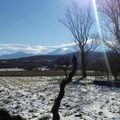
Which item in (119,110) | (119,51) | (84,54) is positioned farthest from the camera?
(84,54)

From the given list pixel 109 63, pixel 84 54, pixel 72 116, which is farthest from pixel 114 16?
pixel 84 54

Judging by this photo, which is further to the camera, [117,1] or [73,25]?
[73,25]

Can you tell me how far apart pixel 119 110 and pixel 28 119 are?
4.27 m

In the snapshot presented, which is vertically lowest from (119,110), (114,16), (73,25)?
(119,110)

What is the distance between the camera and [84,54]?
5428 cm

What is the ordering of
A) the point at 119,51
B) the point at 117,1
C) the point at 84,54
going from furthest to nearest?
the point at 84,54 < the point at 119,51 < the point at 117,1

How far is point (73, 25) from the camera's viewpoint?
56.8m

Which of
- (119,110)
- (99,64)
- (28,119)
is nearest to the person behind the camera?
(28,119)

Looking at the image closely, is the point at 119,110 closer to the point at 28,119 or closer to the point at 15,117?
the point at 28,119

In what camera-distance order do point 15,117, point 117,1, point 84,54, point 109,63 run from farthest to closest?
point 84,54
point 109,63
point 117,1
point 15,117

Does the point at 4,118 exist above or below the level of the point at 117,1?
below

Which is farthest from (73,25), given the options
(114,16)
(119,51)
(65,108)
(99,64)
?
(65,108)

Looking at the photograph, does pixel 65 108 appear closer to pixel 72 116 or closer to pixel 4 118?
pixel 72 116

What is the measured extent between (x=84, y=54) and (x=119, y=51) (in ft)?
82.5
